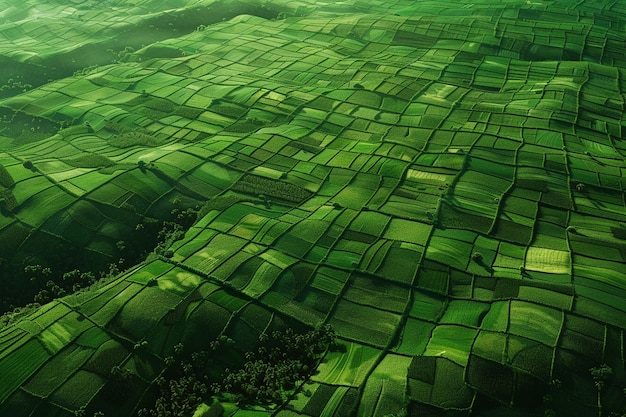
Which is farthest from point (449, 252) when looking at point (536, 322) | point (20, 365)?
point (20, 365)

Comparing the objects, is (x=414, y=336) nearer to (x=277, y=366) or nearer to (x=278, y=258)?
(x=277, y=366)

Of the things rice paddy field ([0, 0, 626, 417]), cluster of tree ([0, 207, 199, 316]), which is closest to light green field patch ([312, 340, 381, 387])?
rice paddy field ([0, 0, 626, 417])

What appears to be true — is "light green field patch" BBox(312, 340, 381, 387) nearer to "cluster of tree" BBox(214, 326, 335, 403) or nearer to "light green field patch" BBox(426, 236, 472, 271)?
"cluster of tree" BBox(214, 326, 335, 403)

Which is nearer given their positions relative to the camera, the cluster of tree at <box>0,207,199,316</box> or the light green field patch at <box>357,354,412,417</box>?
the light green field patch at <box>357,354,412,417</box>

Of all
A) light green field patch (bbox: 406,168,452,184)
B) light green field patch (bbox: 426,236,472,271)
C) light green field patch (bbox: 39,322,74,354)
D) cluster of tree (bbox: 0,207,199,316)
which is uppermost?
light green field patch (bbox: 406,168,452,184)

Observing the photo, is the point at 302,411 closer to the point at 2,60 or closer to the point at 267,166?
the point at 267,166

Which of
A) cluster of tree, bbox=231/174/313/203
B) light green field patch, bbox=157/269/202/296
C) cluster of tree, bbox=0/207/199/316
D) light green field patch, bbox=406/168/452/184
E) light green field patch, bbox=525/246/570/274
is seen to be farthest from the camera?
light green field patch, bbox=406/168/452/184

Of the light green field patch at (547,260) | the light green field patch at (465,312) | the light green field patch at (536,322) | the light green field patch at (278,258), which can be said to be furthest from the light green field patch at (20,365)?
the light green field patch at (547,260)
